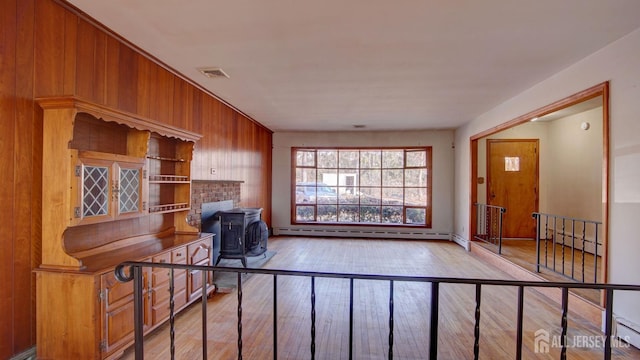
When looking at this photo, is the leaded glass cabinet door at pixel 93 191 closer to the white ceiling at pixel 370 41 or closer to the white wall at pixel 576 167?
the white ceiling at pixel 370 41

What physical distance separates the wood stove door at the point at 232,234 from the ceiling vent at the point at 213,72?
2.03m

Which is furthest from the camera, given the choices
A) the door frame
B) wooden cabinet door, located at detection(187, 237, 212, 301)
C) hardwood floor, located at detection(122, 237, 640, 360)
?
wooden cabinet door, located at detection(187, 237, 212, 301)

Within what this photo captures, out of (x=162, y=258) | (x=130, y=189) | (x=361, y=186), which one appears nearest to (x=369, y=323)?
(x=162, y=258)

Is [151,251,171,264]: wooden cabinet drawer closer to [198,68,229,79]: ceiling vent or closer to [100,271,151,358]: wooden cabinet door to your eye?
[100,271,151,358]: wooden cabinet door

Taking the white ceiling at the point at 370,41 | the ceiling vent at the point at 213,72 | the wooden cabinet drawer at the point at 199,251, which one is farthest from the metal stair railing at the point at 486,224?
the ceiling vent at the point at 213,72

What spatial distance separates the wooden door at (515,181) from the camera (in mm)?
6332

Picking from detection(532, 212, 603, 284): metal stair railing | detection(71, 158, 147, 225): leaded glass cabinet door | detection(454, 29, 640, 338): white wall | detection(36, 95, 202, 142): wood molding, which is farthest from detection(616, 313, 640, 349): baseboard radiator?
detection(36, 95, 202, 142): wood molding

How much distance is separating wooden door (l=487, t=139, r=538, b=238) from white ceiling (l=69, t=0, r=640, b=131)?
253 cm

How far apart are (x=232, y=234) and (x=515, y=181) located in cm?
596

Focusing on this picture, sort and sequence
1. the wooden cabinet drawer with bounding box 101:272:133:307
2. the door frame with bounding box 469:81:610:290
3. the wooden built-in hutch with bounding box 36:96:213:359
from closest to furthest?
the wooden built-in hutch with bounding box 36:96:213:359 < the wooden cabinet drawer with bounding box 101:272:133:307 < the door frame with bounding box 469:81:610:290

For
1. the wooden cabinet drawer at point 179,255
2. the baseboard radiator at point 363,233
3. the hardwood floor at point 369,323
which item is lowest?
the hardwood floor at point 369,323

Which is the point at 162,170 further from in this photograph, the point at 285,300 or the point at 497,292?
the point at 497,292

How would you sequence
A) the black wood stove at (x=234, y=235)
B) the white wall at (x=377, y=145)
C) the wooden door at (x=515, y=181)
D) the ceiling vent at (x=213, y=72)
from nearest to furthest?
the ceiling vent at (x=213, y=72) < the black wood stove at (x=234, y=235) < the wooden door at (x=515, y=181) < the white wall at (x=377, y=145)

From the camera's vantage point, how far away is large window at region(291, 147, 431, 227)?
7363 millimetres
